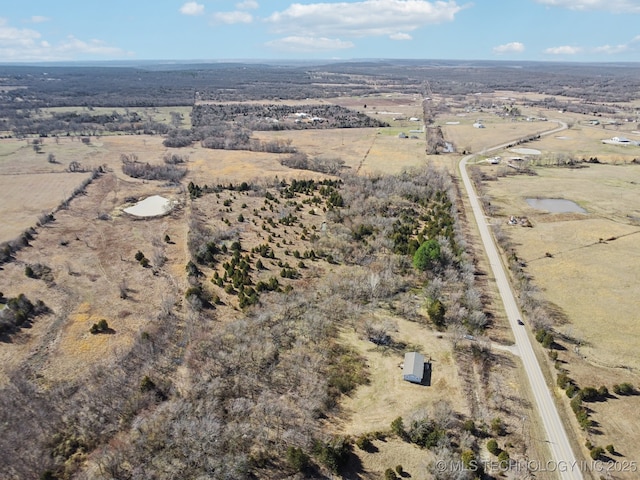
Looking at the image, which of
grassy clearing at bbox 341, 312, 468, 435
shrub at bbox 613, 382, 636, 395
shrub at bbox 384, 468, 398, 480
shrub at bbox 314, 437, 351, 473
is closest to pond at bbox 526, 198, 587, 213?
shrub at bbox 613, 382, 636, 395

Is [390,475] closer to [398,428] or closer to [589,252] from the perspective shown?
[398,428]

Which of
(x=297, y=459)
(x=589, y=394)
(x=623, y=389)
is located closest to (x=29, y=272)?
(x=297, y=459)

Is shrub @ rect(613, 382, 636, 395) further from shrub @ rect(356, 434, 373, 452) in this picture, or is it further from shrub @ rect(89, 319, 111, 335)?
shrub @ rect(89, 319, 111, 335)

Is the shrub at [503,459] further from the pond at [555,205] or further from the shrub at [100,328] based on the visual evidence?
the pond at [555,205]

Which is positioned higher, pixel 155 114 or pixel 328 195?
pixel 155 114

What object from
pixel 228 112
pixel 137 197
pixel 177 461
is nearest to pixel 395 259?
pixel 177 461

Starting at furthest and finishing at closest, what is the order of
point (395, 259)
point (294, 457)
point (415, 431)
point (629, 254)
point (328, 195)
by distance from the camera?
point (328, 195) → point (629, 254) → point (395, 259) → point (415, 431) → point (294, 457)

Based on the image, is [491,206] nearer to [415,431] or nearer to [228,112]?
[415,431]
